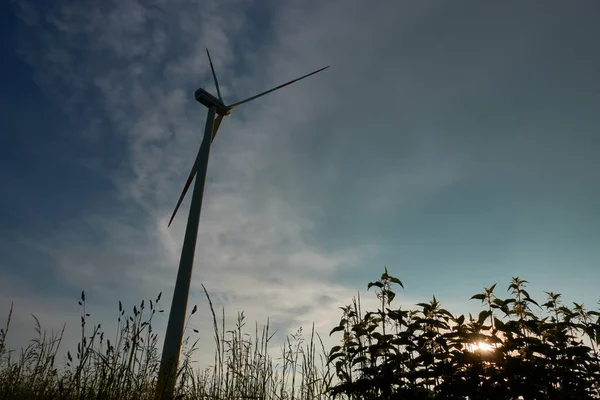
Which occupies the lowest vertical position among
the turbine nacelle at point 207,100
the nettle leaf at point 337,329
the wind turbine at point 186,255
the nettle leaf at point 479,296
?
the nettle leaf at point 337,329

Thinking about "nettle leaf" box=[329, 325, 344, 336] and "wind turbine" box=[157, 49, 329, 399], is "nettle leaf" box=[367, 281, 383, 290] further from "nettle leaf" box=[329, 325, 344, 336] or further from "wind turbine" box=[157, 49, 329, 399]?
"wind turbine" box=[157, 49, 329, 399]

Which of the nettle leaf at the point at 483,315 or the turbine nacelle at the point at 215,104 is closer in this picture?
the nettle leaf at the point at 483,315

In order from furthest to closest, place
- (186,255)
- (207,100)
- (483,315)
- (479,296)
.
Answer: (207,100) → (186,255) → (479,296) → (483,315)

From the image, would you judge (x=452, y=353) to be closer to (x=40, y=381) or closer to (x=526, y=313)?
(x=526, y=313)

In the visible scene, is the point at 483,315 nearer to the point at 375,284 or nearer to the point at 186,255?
the point at 375,284

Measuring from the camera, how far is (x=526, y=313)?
5043mm

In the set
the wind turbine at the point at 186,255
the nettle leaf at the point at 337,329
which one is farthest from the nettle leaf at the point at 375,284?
the wind turbine at the point at 186,255

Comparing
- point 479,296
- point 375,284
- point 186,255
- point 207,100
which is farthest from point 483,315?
point 207,100

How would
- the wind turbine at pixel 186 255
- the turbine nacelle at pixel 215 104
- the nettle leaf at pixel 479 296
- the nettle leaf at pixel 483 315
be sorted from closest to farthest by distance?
the nettle leaf at pixel 483 315, the nettle leaf at pixel 479 296, the wind turbine at pixel 186 255, the turbine nacelle at pixel 215 104

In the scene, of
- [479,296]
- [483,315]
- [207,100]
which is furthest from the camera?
[207,100]

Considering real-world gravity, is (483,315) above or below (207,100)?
below

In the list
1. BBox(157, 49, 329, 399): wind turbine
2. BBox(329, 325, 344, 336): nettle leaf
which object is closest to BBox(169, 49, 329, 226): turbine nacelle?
BBox(157, 49, 329, 399): wind turbine

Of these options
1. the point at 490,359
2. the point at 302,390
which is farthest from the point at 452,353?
the point at 302,390

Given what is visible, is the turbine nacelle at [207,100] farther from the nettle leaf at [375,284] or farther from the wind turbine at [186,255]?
the nettle leaf at [375,284]
